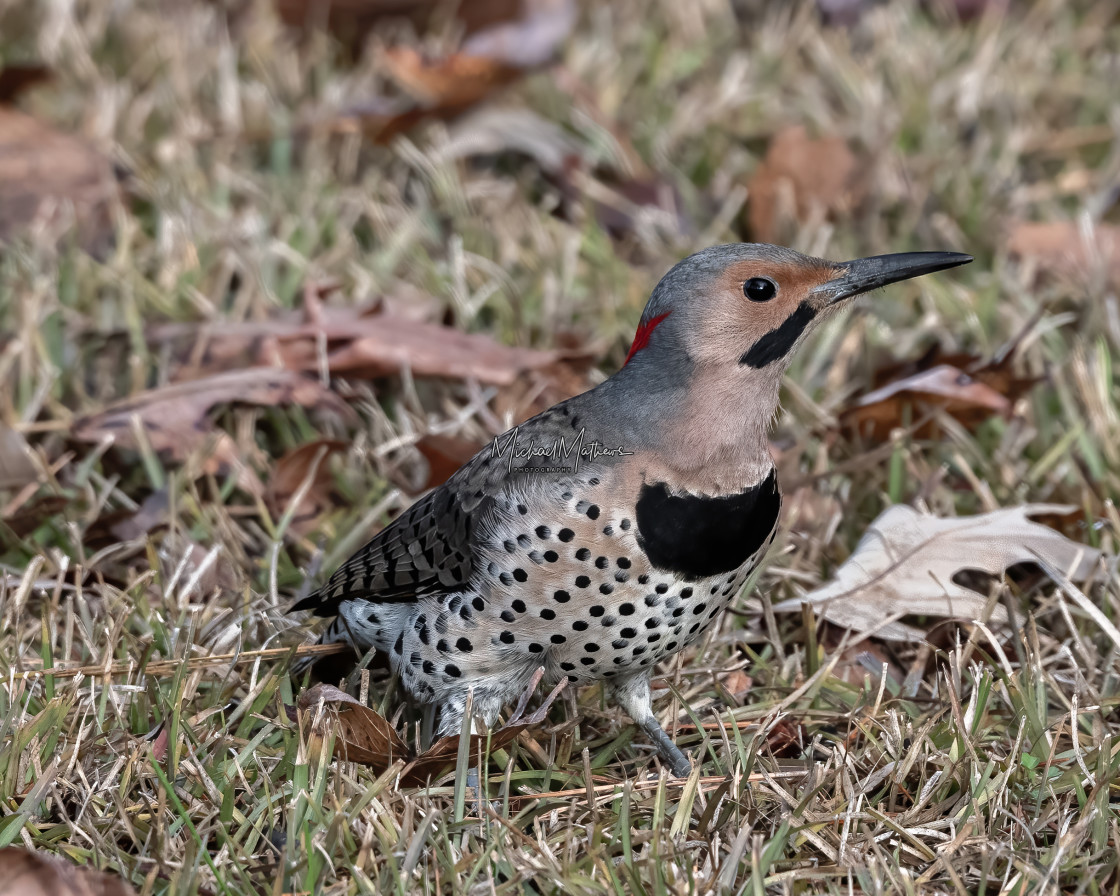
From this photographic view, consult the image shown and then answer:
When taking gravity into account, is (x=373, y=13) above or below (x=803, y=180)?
above

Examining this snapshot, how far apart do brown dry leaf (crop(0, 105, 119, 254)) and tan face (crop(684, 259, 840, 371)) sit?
350 centimetres

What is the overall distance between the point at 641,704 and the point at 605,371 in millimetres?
1970

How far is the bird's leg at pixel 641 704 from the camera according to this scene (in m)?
3.77

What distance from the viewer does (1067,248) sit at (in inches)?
238

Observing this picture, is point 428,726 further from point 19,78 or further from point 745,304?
point 19,78

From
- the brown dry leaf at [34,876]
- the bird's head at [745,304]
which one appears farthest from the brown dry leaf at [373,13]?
the brown dry leaf at [34,876]

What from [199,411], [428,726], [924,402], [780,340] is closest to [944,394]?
[924,402]

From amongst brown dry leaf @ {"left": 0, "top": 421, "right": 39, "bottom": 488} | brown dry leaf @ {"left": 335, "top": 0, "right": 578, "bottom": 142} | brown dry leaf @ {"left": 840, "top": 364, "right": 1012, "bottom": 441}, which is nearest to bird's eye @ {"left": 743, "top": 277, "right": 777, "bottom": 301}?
brown dry leaf @ {"left": 840, "top": 364, "right": 1012, "bottom": 441}

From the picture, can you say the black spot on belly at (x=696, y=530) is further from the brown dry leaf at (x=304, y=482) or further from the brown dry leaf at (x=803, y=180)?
the brown dry leaf at (x=803, y=180)

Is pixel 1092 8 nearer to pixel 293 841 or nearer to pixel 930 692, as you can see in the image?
pixel 930 692

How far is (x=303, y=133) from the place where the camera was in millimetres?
6875

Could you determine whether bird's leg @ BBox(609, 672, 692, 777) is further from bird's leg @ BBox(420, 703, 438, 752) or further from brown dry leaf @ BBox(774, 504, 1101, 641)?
brown dry leaf @ BBox(774, 504, 1101, 641)

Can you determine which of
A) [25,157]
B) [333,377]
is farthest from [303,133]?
[333,377]

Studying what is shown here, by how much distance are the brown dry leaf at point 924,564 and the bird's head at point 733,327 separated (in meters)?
0.80
